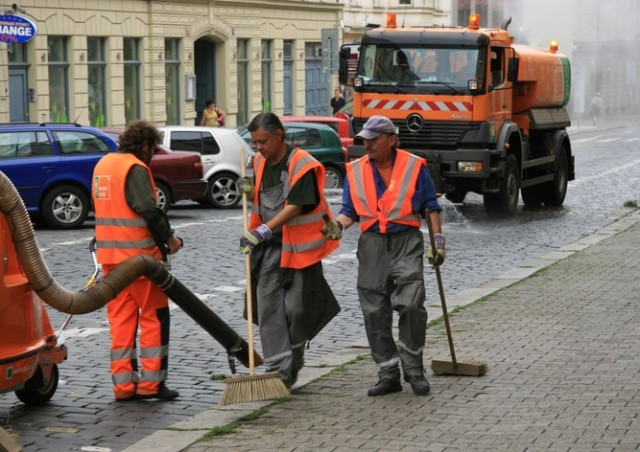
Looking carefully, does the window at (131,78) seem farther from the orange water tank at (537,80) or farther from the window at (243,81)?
the orange water tank at (537,80)

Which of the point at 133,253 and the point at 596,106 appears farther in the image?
the point at 596,106

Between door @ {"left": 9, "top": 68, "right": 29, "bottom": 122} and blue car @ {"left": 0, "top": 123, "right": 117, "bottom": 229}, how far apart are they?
524 inches

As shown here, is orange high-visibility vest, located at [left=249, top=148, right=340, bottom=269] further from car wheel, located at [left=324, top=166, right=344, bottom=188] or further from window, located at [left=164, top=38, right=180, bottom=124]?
window, located at [left=164, top=38, right=180, bottom=124]

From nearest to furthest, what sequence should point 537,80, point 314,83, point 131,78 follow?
point 537,80
point 131,78
point 314,83

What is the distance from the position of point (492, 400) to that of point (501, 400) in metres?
0.05

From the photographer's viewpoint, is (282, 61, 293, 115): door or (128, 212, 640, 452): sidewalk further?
(282, 61, 293, 115): door

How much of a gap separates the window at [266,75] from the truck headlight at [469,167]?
26.9 metres

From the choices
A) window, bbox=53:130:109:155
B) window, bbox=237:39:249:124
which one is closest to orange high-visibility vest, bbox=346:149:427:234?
window, bbox=53:130:109:155

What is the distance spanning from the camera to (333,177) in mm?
27844

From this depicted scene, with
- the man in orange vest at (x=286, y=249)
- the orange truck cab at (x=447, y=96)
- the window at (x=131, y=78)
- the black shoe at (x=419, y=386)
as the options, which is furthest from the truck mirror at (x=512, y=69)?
the window at (x=131, y=78)

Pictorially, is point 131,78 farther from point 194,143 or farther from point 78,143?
point 78,143

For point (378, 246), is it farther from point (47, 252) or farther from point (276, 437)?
point (47, 252)

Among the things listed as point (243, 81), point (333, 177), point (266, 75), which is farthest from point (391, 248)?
point (266, 75)

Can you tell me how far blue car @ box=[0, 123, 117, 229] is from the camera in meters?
20.6
